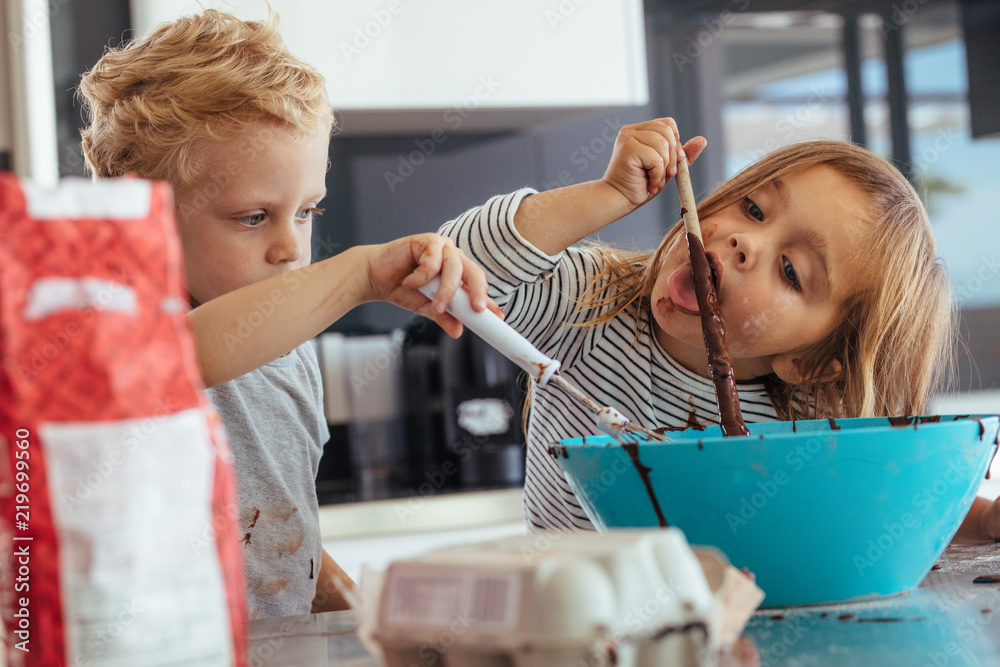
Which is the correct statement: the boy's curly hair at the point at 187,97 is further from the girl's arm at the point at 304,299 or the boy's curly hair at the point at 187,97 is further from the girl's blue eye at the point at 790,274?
the girl's blue eye at the point at 790,274

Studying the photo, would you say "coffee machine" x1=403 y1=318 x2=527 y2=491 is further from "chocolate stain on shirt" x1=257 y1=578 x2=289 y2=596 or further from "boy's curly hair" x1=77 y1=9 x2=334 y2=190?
"boy's curly hair" x1=77 y1=9 x2=334 y2=190

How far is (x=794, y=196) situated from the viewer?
1000mm

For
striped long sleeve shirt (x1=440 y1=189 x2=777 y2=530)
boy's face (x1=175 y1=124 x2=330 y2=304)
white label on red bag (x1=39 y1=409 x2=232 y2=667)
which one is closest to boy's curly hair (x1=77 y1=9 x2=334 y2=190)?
boy's face (x1=175 y1=124 x2=330 y2=304)

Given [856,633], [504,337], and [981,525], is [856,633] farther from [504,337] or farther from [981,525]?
[981,525]

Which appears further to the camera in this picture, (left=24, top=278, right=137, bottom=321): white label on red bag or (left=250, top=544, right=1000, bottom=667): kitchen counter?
(left=250, top=544, right=1000, bottom=667): kitchen counter

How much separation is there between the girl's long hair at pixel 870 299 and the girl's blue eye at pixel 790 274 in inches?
3.3

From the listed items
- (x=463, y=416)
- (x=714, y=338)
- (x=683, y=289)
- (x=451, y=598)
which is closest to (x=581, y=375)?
(x=683, y=289)

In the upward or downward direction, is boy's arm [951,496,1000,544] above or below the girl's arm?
below

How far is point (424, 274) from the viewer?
625mm

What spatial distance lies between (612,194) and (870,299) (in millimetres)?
323

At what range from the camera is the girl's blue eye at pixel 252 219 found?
0.97 m

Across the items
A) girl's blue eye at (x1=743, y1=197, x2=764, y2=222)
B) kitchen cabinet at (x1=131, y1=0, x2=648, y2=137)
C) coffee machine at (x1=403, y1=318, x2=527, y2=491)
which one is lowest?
coffee machine at (x1=403, y1=318, x2=527, y2=491)

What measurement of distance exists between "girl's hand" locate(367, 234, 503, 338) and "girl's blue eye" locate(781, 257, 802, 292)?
0.44 meters

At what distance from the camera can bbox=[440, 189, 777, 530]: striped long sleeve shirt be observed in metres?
1.05
